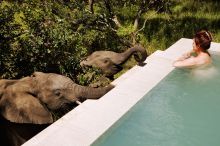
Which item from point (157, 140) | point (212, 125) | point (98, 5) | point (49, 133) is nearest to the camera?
point (49, 133)

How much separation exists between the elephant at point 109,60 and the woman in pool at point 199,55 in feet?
2.40

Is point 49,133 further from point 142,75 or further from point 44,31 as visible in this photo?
point 44,31

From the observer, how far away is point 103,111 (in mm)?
5492

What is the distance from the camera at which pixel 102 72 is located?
8117 mm

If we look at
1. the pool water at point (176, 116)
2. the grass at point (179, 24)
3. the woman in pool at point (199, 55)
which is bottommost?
the grass at point (179, 24)

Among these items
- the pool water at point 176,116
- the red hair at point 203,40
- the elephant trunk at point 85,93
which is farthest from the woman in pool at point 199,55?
the elephant trunk at point 85,93

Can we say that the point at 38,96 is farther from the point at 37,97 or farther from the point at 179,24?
the point at 179,24

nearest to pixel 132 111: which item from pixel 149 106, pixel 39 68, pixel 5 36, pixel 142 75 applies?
pixel 149 106

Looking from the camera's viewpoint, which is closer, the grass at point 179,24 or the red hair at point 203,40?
the red hair at point 203,40

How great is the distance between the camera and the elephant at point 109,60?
763 cm

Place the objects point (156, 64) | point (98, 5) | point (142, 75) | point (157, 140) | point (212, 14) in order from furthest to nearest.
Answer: point (212, 14), point (98, 5), point (156, 64), point (142, 75), point (157, 140)

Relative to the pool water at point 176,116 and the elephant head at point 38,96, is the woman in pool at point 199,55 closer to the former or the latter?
the pool water at point 176,116

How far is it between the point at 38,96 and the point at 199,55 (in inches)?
110

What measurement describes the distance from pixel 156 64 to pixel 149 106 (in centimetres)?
117
